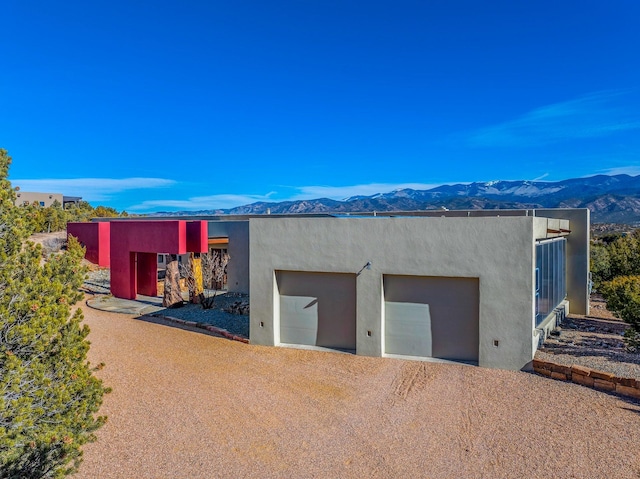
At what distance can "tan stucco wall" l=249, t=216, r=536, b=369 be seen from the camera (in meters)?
10.2

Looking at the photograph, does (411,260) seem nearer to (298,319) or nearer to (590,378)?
(298,319)

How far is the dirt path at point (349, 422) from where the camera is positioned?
635 centimetres

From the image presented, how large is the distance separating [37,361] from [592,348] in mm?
13010

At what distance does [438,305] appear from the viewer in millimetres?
11172

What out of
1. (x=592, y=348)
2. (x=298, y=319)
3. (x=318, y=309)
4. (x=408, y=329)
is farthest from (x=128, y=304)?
(x=592, y=348)

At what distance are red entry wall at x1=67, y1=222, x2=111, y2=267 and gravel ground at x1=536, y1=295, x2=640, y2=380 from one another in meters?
20.6

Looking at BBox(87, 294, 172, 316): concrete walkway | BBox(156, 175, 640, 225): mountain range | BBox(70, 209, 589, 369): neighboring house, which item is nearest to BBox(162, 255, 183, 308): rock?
BBox(87, 294, 172, 316): concrete walkway

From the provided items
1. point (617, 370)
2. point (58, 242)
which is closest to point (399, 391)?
point (617, 370)

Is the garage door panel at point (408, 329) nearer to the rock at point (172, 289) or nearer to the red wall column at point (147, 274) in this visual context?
the rock at point (172, 289)

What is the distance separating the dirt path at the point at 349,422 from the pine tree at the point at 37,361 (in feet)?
6.06

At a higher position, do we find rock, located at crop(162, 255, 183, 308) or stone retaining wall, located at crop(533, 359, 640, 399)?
rock, located at crop(162, 255, 183, 308)

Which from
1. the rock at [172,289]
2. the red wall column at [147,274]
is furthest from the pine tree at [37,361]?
the red wall column at [147,274]

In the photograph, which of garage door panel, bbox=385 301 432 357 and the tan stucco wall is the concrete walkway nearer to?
the tan stucco wall

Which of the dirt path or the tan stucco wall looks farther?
the tan stucco wall
